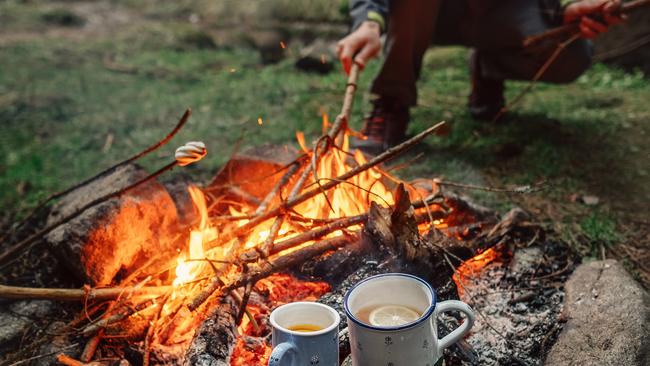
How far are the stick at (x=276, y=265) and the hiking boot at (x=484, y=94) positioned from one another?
2.86 m

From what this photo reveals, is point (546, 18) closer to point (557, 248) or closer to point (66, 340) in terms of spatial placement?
point (557, 248)

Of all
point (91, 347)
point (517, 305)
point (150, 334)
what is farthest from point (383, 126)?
point (91, 347)

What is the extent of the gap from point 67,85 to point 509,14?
17.1ft

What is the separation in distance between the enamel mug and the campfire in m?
0.25

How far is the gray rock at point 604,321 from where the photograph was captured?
1894 millimetres

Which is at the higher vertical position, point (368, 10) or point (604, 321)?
point (368, 10)

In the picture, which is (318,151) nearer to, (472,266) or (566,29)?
(472,266)

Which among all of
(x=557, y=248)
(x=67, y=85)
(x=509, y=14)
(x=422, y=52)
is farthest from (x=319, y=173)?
(x=67, y=85)

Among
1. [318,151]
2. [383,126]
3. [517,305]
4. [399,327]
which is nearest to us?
[399,327]

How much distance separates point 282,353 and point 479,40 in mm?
3449

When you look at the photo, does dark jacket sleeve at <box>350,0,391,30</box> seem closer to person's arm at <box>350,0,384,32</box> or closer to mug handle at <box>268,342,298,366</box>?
person's arm at <box>350,0,384,32</box>

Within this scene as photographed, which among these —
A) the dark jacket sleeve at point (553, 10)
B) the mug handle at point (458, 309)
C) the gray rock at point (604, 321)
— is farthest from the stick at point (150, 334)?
the dark jacket sleeve at point (553, 10)

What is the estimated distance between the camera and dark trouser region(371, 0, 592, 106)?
3994 millimetres

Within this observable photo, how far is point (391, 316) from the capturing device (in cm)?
174
